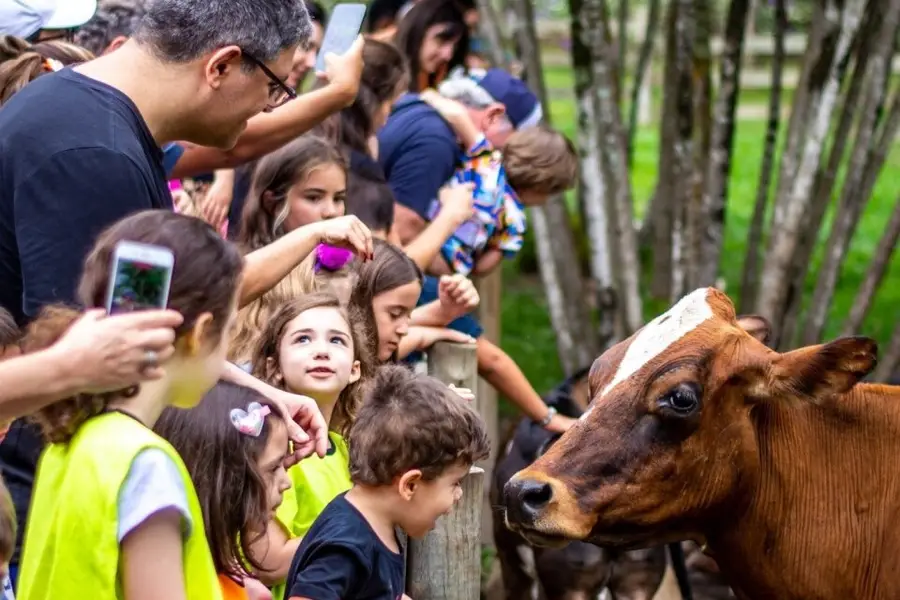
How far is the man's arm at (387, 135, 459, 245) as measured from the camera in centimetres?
616

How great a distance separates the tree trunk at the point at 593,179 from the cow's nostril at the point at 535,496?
183 inches

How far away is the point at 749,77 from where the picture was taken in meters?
32.0

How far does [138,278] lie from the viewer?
100 inches

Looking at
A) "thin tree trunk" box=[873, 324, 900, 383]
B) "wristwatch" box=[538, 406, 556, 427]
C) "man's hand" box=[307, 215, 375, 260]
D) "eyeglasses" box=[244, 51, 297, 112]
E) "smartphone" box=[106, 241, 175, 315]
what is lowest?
"thin tree trunk" box=[873, 324, 900, 383]

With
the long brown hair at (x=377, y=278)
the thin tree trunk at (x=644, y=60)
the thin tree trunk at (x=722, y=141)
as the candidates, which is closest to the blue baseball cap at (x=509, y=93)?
the thin tree trunk at (x=722, y=141)

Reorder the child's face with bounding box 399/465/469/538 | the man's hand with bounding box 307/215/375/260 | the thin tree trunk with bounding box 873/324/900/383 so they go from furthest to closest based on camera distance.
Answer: the thin tree trunk with bounding box 873/324/900/383
the child's face with bounding box 399/465/469/538
the man's hand with bounding box 307/215/375/260

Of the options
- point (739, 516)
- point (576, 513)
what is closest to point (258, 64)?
point (576, 513)

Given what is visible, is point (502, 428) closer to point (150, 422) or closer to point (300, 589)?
point (300, 589)

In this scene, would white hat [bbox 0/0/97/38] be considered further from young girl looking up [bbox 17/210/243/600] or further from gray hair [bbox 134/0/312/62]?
young girl looking up [bbox 17/210/243/600]

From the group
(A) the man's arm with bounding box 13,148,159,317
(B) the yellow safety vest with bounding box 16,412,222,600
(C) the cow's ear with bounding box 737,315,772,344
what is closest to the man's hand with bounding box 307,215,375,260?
(A) the man's arm with bounding box 13,148,159,317

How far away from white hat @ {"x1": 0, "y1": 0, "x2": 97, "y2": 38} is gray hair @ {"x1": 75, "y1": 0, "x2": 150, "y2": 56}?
1.87 feet

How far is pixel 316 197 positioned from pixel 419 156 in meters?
1.08

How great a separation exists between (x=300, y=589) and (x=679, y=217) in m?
5.88

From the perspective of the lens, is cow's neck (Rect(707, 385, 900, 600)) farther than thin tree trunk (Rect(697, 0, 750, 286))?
No
